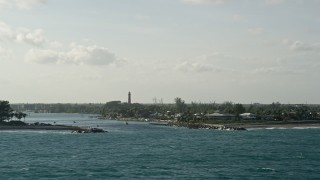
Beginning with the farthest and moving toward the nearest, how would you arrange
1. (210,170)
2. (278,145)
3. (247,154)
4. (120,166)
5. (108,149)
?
(278,145) < (108,149) < (247,154) < (120,166) < (210,170)

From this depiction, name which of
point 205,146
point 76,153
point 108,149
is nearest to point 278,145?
point 205,146

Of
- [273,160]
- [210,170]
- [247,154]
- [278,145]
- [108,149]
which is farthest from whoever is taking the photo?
[278,145]

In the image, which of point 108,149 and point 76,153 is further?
point 108,149

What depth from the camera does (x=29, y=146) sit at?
123062 millimetres

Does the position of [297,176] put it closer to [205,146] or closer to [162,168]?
[162,168]

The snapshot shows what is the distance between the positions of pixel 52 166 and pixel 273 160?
3812 cm

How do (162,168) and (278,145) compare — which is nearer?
(162,168)

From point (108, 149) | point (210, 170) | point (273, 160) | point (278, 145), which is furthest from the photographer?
point (278, 145)

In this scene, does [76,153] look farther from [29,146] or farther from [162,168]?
[162,168]

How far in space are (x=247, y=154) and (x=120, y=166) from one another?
28.8m

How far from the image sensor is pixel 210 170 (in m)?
81.6

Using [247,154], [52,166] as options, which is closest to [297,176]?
[247,154]

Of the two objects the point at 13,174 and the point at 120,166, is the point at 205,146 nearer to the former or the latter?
the point at 120,166

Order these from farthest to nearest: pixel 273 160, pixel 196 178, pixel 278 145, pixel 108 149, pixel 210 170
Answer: pixel 278 145 → pixel 108 149 → pixel 273 160 → pixel 210 170 → pixel 196 178
